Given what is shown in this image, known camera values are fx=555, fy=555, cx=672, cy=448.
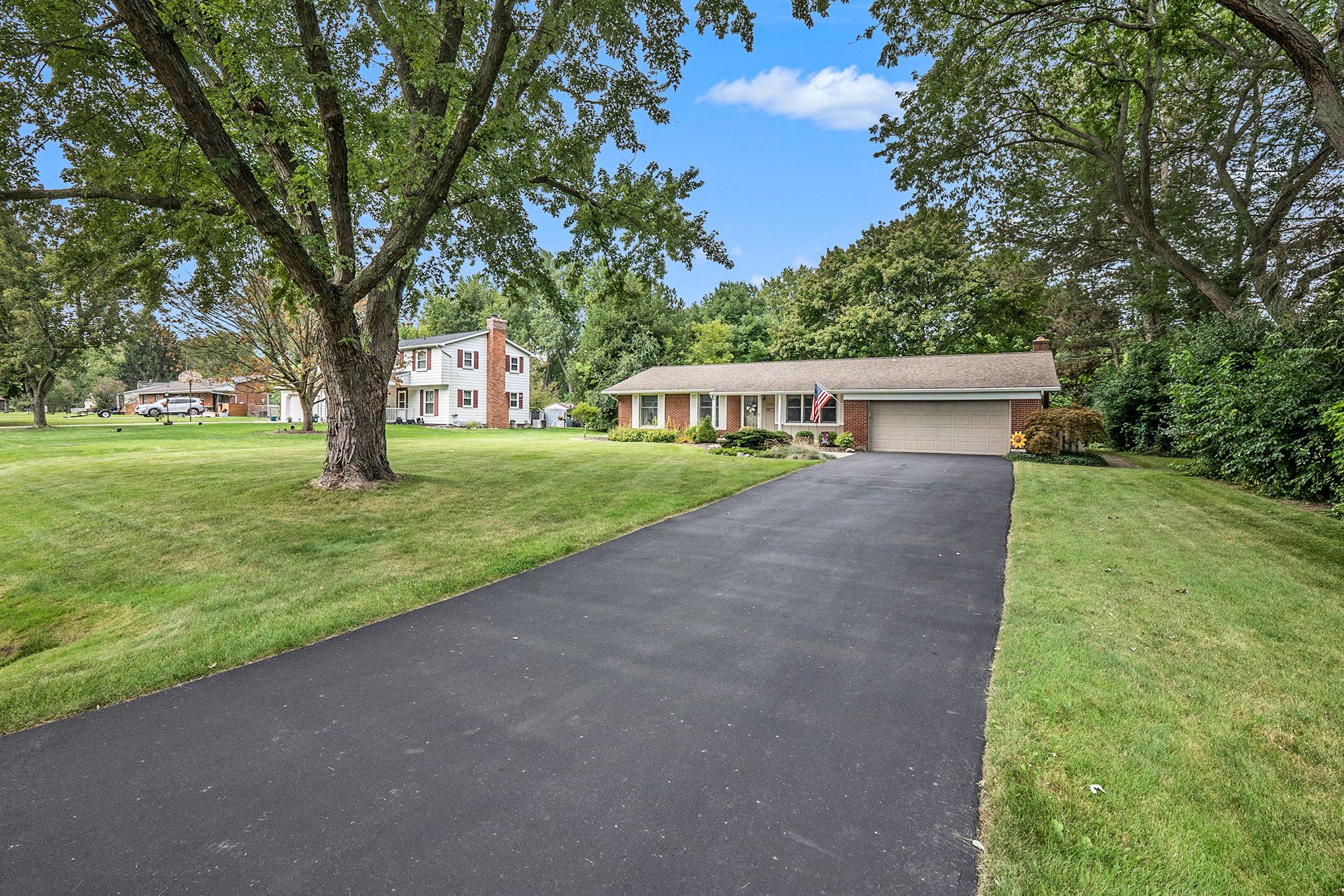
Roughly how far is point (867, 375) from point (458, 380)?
23698 mm

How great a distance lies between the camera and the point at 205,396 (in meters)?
55.5

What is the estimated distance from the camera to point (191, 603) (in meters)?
5.18

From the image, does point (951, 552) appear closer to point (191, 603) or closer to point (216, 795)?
point (216, 795)

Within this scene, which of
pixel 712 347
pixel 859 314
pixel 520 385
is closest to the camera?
pixel 859 314

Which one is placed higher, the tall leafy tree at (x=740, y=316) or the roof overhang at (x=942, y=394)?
the tall leafy tree at (x=740, y=316)

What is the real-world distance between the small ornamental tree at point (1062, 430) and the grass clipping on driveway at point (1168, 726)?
11.2m

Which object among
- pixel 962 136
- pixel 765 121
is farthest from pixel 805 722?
pixel 765 121

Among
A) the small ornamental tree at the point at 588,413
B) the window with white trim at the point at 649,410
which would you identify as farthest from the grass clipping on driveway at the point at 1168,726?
the small ornamental tree at the point at 588,413

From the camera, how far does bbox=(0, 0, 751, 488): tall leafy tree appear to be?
7.73 meters

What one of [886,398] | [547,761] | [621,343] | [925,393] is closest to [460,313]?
[621,343]

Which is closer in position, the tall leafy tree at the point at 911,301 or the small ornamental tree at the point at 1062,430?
the small ornamental tree at the point at 1062,430

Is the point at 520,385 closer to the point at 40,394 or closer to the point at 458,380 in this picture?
the point at 458,380

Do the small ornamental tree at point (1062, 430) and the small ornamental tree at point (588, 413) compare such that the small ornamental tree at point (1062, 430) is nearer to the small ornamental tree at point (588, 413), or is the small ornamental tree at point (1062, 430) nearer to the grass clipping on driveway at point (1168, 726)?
the grass clipping on driveway at point (1168, 726)

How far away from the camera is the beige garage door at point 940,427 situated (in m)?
19.9
